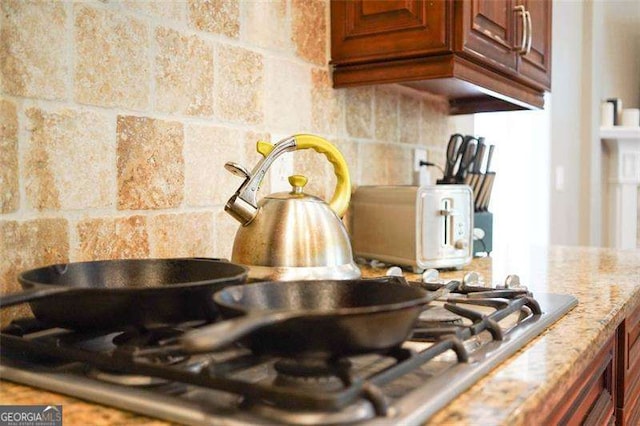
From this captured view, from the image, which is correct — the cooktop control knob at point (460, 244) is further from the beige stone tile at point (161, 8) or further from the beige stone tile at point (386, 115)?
the beige stone tile at point (161, 8)

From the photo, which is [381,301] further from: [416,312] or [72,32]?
A: [72,32]

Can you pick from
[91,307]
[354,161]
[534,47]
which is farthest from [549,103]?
[91,307]

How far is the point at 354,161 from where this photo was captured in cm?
171

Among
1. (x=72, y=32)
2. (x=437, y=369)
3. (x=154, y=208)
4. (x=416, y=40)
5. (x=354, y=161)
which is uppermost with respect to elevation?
(x=416, y=40)

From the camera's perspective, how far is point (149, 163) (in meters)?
1.11

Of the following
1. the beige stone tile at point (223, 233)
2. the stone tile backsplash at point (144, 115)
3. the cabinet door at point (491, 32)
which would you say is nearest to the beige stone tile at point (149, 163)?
the stone tile backsplash at point (144, 115)

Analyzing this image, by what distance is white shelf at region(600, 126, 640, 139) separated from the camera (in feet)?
12.0

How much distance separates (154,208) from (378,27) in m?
0.69

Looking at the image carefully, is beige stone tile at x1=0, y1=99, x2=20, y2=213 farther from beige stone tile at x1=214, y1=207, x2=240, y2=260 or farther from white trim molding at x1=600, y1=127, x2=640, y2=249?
white trim molding at x1=600, y1=127, x2=640, y2=249

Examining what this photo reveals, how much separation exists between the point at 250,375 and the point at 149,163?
0.55m

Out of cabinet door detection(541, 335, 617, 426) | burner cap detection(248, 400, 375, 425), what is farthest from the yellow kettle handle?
burner cap detection(248, 400, 375, 425)

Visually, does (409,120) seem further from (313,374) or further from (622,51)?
(622,51)

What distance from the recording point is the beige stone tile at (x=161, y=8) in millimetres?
1072

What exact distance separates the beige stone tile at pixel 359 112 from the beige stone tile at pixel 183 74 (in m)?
0.51
